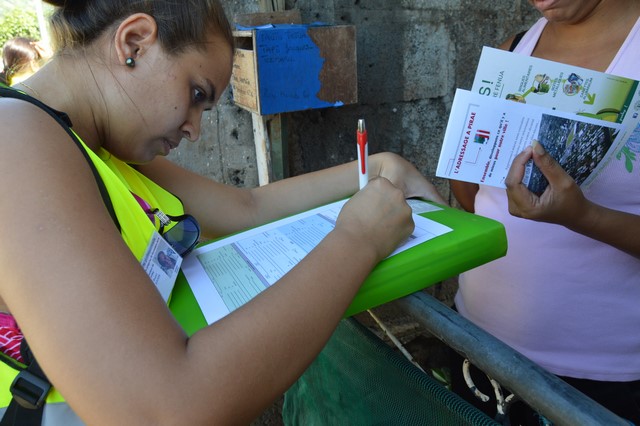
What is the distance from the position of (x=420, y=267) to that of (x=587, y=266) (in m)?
0.71

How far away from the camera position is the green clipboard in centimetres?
81

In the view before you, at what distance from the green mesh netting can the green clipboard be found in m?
0.17

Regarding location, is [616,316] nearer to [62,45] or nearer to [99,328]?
[99,328]

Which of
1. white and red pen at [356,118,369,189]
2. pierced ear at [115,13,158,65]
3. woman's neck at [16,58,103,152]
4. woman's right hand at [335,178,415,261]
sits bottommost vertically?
woman's right hand at [335,178,415,261]

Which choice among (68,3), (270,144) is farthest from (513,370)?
(270,144)

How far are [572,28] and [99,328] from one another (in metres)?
1.51

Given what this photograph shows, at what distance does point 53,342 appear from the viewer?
558 mm

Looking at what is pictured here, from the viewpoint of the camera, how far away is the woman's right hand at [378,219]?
0.84 metres

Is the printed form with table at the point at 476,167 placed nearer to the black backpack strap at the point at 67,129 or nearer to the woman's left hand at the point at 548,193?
the woman's left hand at the point at 548,193

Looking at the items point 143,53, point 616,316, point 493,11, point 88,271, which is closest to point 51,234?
point 88,271

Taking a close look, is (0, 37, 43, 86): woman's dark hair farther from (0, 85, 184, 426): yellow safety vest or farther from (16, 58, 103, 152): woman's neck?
(0, 85, 184, 426): yellow safety vest

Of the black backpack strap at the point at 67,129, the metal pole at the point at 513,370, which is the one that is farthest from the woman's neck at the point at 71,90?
the metal pole at the point at 513,370

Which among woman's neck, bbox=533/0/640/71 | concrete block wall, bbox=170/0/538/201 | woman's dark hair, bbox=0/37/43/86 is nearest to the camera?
woman's neck, bbox=533/0/640/71

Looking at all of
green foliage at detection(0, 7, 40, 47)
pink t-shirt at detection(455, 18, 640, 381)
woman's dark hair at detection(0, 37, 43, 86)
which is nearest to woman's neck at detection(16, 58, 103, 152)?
woman's dark hair at detection(0, 37, 43, 86)
